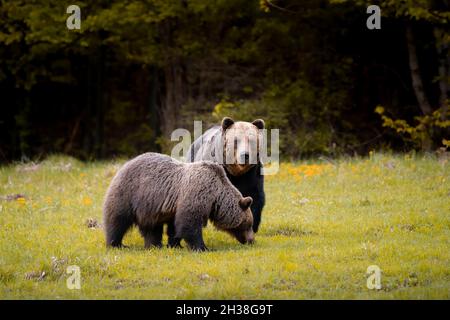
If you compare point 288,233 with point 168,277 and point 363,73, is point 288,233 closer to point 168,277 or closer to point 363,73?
point 168,277

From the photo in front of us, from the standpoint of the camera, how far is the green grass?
25.1ft

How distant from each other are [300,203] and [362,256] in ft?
13.7

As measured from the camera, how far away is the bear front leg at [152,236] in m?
9.91

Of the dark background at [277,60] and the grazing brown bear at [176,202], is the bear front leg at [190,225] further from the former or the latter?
the dark background at [277,60]

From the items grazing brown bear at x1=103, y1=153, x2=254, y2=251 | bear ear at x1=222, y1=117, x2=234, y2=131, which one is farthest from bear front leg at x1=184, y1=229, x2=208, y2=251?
bear ear at x1=222, y1=117, x2=234, y2=131

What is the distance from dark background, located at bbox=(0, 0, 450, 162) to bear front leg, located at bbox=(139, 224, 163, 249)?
10.4 metres

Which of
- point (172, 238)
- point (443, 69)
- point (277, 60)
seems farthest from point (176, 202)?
point (277, 60)

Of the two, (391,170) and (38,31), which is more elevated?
(38,31)

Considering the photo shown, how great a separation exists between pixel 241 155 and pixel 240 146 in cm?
22

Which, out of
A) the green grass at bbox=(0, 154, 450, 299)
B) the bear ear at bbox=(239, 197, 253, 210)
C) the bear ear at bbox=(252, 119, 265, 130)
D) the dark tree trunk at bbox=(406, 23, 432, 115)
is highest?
the dark tree trunk at bbox=(406, 23, 432, 115)

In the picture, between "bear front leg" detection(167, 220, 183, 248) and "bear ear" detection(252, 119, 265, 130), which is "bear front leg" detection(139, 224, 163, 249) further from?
"bear ear" detection(252, 119, 265, 130)

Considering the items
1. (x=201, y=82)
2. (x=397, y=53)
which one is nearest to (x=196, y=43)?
(x=201, y=82)

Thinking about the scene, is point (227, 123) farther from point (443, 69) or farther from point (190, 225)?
point (443, 69)

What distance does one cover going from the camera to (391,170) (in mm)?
15219
